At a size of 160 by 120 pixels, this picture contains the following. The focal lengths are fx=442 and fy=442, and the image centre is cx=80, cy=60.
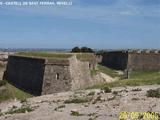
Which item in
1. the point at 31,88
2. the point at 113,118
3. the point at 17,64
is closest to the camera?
the point at 113,118

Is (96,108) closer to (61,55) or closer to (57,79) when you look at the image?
(57,79)

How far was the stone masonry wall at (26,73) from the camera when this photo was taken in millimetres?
31484

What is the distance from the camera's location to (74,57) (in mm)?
33031

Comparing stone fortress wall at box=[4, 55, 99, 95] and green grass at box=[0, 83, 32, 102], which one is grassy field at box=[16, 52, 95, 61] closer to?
stone fortress wall at box=[4, 55, 99, 95]

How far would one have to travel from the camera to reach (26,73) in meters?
34.0

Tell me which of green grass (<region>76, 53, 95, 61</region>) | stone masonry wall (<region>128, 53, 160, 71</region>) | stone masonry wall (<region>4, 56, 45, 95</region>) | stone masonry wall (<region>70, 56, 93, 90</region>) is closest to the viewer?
stone masonry wall (<region>70, 56, 93, 90</region>)

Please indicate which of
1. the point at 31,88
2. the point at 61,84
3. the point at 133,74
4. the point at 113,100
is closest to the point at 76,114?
the point at 113,100

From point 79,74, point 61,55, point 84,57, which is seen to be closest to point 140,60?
point 84,57

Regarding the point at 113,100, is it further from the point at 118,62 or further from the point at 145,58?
the point at 118,62

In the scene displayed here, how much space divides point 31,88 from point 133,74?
15.5 m

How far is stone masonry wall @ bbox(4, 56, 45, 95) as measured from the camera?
31.5m
